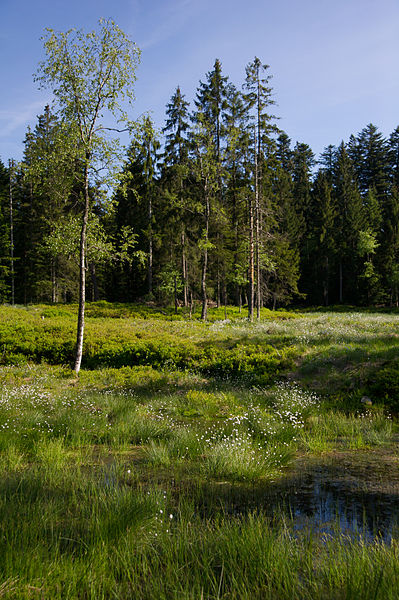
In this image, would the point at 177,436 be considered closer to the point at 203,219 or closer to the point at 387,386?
the point at 387,386

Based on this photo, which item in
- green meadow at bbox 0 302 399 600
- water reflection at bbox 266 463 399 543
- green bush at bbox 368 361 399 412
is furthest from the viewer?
green bush at bbox 368 361 399 412

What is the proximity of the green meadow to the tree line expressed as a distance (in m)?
5.62

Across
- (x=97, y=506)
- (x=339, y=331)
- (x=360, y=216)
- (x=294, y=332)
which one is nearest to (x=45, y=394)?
(x=97, y=506)

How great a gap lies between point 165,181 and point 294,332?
26.6 metres

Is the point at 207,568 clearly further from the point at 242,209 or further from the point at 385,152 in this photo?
the point at 385,152

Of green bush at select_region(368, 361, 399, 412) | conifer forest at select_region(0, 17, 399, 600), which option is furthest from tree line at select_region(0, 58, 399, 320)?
green bush at select_region(368, 361, 399, 412)

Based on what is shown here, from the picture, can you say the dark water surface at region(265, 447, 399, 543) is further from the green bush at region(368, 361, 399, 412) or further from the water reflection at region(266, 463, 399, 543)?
the green bush at region(368, 361, 399, 412)

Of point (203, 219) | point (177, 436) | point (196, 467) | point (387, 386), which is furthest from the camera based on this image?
point (203, 219)

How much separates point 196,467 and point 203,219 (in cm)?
2771

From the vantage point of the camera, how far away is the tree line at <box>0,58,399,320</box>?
14.2 meters

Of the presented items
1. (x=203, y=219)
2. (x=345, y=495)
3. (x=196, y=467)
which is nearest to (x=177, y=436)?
(x=196, y=467)

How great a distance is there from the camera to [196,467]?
5656mm

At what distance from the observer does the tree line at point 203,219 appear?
560 inches

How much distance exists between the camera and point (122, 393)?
36.8ft
